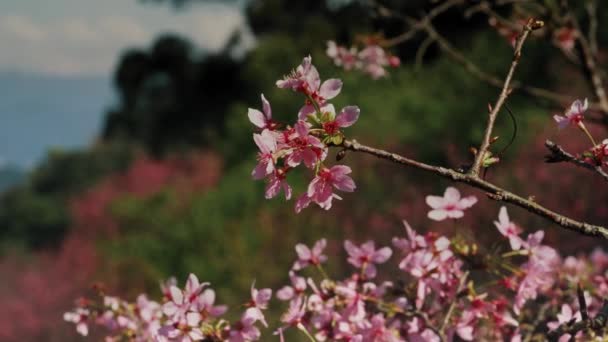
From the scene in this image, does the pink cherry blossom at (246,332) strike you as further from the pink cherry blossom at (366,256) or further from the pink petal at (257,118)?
the pink petal at (257,118)

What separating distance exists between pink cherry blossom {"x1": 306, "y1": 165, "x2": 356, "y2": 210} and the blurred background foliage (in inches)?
87.7

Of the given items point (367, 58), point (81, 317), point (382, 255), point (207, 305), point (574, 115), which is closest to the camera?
point (574, 115)

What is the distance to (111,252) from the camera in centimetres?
1478

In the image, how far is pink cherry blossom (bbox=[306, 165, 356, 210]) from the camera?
149 centimetres

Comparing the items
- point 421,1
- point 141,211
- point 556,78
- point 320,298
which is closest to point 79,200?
point 141,211

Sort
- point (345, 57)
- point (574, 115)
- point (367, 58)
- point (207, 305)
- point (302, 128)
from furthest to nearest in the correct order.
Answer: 1. point (367, 58)
2. point (345, 57)
3. point (207, 305)
4. point (574, 115)
5. point (302, 128)

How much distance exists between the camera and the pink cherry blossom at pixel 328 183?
1494 mm

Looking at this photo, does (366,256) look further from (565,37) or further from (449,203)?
(565,37)

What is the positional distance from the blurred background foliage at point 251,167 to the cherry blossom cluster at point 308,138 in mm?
2220

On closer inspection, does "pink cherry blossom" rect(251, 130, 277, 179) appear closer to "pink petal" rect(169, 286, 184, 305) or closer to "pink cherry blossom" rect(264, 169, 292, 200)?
"pink cherry blossom" rect(264, 169, 292, 200)

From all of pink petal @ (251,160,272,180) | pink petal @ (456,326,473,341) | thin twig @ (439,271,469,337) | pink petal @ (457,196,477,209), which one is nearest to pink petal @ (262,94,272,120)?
pink petal @ (251,160,272,180)

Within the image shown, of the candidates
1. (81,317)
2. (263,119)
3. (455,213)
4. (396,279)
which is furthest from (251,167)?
(263,119)

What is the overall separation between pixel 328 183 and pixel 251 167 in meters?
12.3

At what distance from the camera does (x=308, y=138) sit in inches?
55.9
